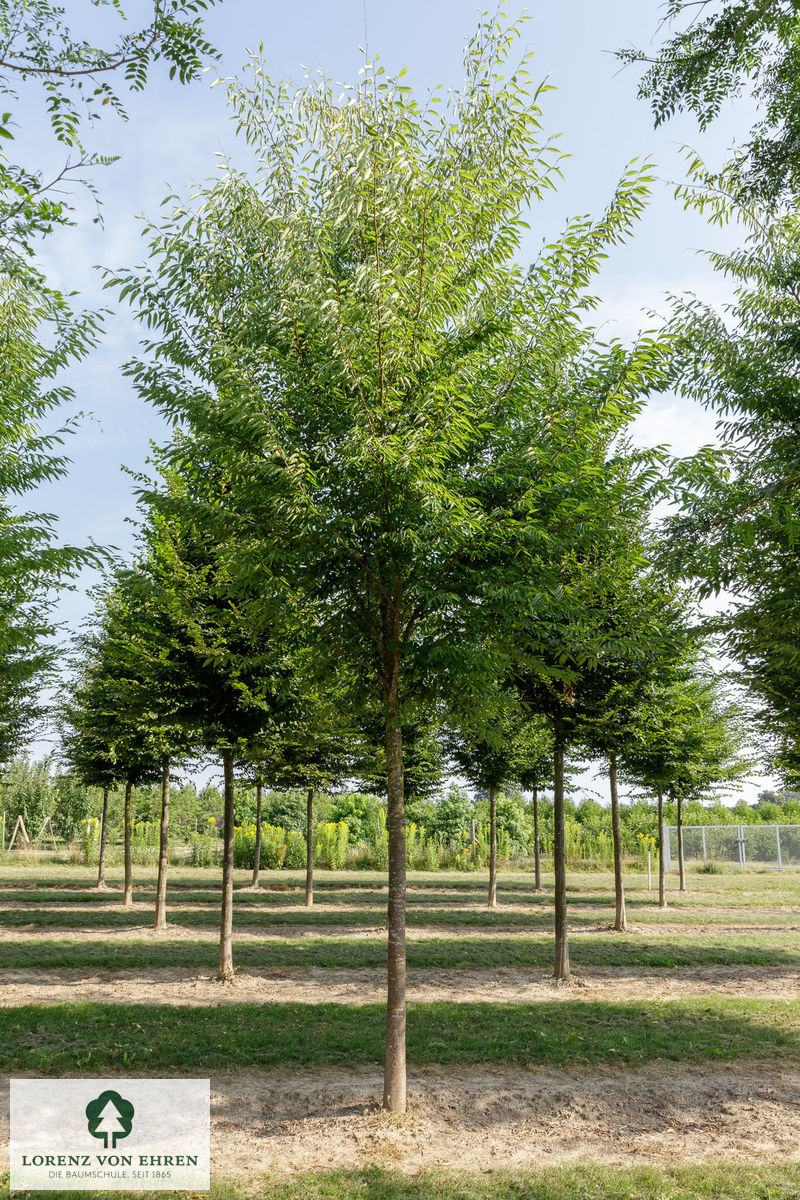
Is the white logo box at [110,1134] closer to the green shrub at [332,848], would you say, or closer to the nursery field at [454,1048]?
the nursery field at [454,1048]

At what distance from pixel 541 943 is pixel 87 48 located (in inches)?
549

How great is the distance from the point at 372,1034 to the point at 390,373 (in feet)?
20.7

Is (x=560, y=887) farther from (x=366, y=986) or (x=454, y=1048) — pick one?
(x=454, y=1048)

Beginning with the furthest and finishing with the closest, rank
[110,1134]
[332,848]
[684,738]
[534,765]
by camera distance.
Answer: [332,848]
[534,765]
[684,738]
[110,1134]

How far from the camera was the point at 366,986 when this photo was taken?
33.6 ft

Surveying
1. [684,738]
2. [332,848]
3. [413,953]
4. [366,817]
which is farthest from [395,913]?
[366,817]

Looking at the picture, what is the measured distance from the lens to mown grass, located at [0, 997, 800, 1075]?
6.89 meters

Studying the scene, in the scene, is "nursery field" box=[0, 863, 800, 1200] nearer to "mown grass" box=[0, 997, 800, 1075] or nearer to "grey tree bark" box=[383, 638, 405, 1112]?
"mown grass" box=[0, 997, 800, 1075]

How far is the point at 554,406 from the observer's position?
597 centimetres

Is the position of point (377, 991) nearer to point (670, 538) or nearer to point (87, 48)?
point (670, 538)

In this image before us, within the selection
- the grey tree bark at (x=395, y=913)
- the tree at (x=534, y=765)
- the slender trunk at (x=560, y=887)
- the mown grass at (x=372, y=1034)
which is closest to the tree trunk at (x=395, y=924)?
the grey tree bark at (x=395, y=913)

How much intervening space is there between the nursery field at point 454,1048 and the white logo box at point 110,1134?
0.21 metres

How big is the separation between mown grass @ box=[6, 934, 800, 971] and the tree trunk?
20.2 feet

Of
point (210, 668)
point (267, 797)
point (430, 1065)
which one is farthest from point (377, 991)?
point (267, 797)
